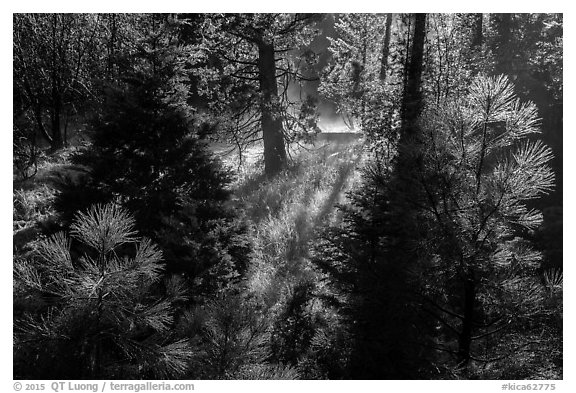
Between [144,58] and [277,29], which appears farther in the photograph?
[277,29]

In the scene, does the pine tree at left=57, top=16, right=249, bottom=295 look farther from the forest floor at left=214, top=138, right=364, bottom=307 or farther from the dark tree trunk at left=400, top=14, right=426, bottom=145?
the dark tree trunk at left=400, top=14, right=426, bottom=145

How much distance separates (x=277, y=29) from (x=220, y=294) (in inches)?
336

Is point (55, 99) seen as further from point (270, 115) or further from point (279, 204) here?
point (279, 204)

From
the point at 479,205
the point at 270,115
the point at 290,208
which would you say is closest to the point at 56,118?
the point at 270,115

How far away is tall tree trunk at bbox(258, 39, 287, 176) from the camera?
1398 centimetres

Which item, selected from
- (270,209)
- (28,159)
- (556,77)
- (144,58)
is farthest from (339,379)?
(556,77)

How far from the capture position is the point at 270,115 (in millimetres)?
14164

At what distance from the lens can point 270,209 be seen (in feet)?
42.9

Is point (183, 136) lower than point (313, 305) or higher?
higher

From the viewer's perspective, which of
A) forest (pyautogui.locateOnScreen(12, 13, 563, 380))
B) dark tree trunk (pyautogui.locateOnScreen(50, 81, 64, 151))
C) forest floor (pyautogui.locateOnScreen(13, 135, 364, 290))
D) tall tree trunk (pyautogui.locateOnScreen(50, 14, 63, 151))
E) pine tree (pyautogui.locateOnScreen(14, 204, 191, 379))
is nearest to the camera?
pine tree (pyautogui.locateOnScreen(14, 204, 191, 379))

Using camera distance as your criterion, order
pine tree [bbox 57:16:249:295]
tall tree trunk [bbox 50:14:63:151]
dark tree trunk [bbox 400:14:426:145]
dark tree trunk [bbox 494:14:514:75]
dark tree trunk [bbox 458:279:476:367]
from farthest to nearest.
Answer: dark tree trunk [bbox 494:14:514:75] → tall tree trunk [bbox 50:14:63:151] → dark tree trunk [bbox 400:14:426:145] → pine tree [bbox 57:16:249:295] → dark tree trunk [bbox 458:279:476:367]

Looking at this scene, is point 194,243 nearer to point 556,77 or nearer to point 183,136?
point 183,136

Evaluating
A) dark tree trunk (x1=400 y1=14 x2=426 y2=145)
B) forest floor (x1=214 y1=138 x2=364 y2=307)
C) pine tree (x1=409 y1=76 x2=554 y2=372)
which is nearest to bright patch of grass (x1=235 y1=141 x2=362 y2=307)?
forest floor (x1=214 y1=138 x2=364 y2=307)

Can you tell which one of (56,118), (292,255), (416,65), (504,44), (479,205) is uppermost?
(504,44)
